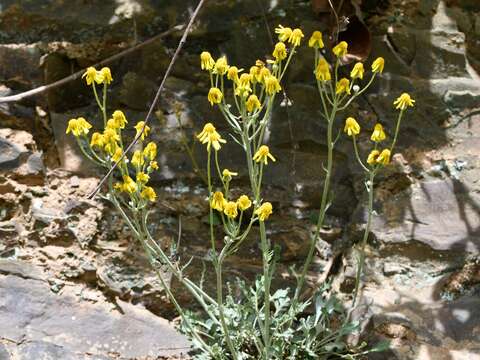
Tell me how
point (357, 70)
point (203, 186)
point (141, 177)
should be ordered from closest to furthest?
1. point (141, 177)
2. point (357, 70)
3. point (203, 186)

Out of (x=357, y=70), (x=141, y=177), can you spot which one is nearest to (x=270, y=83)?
(x=357, y=70)

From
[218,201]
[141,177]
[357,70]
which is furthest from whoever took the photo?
[357,70]

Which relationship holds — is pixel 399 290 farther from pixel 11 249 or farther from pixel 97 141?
pixel 11 249

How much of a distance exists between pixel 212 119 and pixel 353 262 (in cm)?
96

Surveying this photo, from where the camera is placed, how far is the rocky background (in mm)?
2824

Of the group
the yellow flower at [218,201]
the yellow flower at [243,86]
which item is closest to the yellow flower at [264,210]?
the yellow flower at [218,201]

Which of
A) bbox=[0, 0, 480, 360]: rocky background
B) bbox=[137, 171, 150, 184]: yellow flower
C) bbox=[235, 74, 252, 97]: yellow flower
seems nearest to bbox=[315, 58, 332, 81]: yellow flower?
bbox=[235, 74, 252, 97]: yellow flower

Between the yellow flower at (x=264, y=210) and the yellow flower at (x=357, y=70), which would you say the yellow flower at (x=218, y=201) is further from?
the yellow flower at (x=357, y=70)

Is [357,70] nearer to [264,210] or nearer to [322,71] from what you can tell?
[322,71]

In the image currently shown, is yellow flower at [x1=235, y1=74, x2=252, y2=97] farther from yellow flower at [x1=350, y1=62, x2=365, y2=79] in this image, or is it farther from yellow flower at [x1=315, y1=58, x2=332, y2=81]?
yellow flower at [x1=350, y1=62, x2=365, y2=79]

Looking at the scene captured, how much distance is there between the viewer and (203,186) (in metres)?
3.25

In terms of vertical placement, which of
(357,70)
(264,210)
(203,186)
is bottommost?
(203,186)

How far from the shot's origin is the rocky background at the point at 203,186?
9.27ft

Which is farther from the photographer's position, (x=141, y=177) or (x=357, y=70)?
(x=357, y=70)
